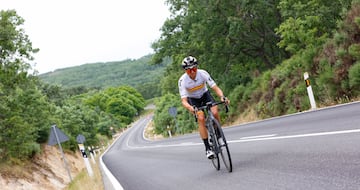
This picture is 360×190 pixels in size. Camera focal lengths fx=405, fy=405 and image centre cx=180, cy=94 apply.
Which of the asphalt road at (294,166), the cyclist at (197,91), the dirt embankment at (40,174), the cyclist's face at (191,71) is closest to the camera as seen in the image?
the asphalt road at (294,166)

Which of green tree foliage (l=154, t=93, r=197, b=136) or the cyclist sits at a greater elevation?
the cyclist

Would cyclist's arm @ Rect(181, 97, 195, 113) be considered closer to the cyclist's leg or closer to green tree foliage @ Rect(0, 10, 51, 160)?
the cyclist's leg

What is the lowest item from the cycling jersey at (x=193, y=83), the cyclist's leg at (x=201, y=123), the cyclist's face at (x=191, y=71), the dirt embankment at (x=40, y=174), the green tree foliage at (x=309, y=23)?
the dirt embankment at (x=40, y=174)

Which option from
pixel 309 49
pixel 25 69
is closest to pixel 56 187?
pixel 25 69

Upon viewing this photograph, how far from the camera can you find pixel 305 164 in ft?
18.6

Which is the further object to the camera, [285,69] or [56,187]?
[56,187]

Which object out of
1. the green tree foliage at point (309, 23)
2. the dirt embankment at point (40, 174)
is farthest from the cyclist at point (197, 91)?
the dirt embankment at point (40, 174)

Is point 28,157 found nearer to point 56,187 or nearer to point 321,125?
point 56,187

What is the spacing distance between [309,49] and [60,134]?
1061cm

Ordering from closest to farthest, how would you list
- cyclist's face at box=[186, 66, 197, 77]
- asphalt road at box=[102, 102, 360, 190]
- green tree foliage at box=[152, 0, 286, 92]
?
asphalt road at box=[102, 102, 360, 190] → cyclist's face at box=[186, 66, 197, 77] → green tree foliage at box=[152, 0, 286, 92]

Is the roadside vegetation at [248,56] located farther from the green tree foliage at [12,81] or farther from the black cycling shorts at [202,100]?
the black cycling shorts at [202,100]

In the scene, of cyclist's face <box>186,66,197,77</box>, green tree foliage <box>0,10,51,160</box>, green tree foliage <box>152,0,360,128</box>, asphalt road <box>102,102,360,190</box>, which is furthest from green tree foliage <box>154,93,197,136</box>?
cyclist's face <box>186,66,197,77</box>

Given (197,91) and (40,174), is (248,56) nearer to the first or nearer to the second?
(40,174)

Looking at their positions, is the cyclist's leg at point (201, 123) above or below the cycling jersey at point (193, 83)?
below
